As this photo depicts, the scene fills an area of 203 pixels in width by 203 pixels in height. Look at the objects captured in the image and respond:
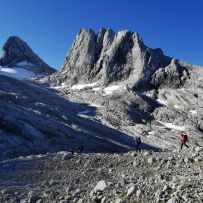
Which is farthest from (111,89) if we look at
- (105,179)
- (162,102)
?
(105,179)

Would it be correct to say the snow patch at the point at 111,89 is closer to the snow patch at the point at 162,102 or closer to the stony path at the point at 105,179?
the snow patch at the point at 162,102

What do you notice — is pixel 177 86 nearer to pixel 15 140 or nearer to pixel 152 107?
pixel 152 107

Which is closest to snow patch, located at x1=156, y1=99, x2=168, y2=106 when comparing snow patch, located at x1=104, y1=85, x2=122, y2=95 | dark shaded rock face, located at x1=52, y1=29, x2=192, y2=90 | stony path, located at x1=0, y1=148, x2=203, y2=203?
dark shaded rock face, located at x1=52, y1=29, x2=192, y2=90

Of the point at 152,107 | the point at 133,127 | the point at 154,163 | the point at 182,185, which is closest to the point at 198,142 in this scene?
the point at 133,127

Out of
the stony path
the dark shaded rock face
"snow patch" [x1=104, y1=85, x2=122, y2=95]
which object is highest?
the dark shaded rock face

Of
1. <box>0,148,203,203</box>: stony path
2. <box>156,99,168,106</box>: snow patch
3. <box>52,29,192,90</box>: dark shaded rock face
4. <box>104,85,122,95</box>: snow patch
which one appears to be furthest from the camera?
<box>52,29,192,90</box>: dark shaded rock face

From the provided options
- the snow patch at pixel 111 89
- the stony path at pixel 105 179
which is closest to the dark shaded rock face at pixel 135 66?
the snow patch at pixel 111 89

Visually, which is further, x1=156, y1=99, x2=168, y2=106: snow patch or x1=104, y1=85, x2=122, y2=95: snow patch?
x1=104, y1=85, x2=122, y2=95: snow patch

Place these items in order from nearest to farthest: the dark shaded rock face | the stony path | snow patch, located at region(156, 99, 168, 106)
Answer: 1. the stony path
2. snow patch, located at region(156, 99, 168, 106)
3. the dark shaded rock face

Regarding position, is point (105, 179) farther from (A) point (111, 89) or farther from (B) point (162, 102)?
(A) point (111, 89)

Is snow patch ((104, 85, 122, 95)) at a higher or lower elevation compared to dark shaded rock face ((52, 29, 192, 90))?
lower

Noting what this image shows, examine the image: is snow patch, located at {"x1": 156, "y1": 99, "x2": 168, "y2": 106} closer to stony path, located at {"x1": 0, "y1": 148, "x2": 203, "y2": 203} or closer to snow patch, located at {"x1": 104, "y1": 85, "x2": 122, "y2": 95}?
snow patch, located at {"x1": 104, "y1": 85, "x2": 122, "y2": 95}

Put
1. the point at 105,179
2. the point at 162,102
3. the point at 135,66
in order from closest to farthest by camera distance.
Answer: the point at 105,179
the point at 162,102
the point at 135,66

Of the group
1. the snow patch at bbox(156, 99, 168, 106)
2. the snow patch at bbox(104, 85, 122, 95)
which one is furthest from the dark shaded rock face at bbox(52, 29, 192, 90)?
the snow patch at bbox(156, 99, 168, 106)
